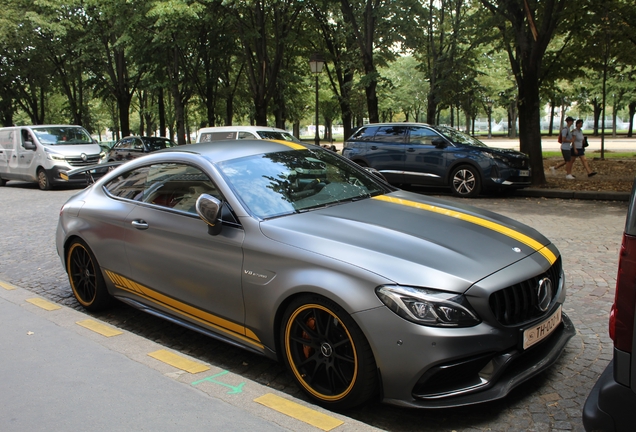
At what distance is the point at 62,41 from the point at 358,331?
100 feet

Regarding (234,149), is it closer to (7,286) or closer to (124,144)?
(7,286)

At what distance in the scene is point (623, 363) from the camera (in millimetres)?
2180

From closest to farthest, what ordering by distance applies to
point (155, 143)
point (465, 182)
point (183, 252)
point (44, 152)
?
point (183, 252)
point (465, 182)
point (44, 152)
point (155, 143)

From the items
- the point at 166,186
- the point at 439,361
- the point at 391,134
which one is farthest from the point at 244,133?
the point at 439,361

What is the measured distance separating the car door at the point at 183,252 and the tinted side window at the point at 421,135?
391 inches

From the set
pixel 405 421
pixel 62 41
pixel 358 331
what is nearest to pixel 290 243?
pixel 358 331

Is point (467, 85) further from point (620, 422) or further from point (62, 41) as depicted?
point (62, 41)

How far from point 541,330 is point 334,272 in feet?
4.15

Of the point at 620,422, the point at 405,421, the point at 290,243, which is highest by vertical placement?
the point at 290,243

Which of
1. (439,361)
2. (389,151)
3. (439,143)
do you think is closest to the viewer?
(439,361)

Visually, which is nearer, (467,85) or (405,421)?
(405,421)

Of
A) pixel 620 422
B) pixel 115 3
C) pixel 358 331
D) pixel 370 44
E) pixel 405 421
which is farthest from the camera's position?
pixel 115 3

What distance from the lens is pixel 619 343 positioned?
2.22m

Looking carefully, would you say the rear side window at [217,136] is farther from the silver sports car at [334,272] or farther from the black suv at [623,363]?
the black suv at [623,363]
